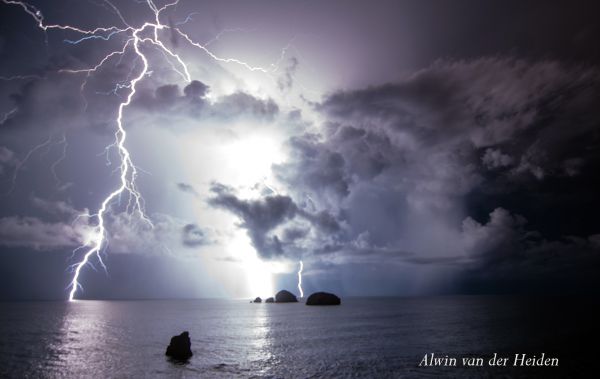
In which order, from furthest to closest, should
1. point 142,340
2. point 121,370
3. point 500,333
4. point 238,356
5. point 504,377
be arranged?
1. point 500,333
2. point 142,340
3. point 238,356
4. point 121,370
5. point 504,377

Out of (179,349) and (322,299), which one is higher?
(179,349)

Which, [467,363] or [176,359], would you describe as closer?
[467,363]

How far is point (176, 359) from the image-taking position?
35.2m

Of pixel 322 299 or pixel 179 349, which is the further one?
pixel 322 299

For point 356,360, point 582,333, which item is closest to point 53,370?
point 356,360

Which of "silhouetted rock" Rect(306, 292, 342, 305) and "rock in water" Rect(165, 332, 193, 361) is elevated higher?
"rock in water" Rect(165, 332, 193, 361)

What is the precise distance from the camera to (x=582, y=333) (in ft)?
171

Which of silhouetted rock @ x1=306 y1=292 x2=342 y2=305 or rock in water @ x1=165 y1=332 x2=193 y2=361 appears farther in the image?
silhouetted rock @ x1=306 y1=292 x2=342 y2=305

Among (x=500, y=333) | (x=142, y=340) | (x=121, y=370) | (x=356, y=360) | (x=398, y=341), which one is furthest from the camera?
(x=500, y=333)

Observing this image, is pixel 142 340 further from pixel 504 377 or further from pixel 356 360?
pixel 504 377

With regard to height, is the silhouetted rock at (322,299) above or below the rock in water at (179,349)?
below

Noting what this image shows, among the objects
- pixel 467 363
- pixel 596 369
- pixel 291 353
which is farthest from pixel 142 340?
pixel 596 369

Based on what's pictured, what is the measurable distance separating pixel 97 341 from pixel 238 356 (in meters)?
26.3

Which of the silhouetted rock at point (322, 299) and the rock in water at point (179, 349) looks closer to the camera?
the rock in water at point (179, 349)
